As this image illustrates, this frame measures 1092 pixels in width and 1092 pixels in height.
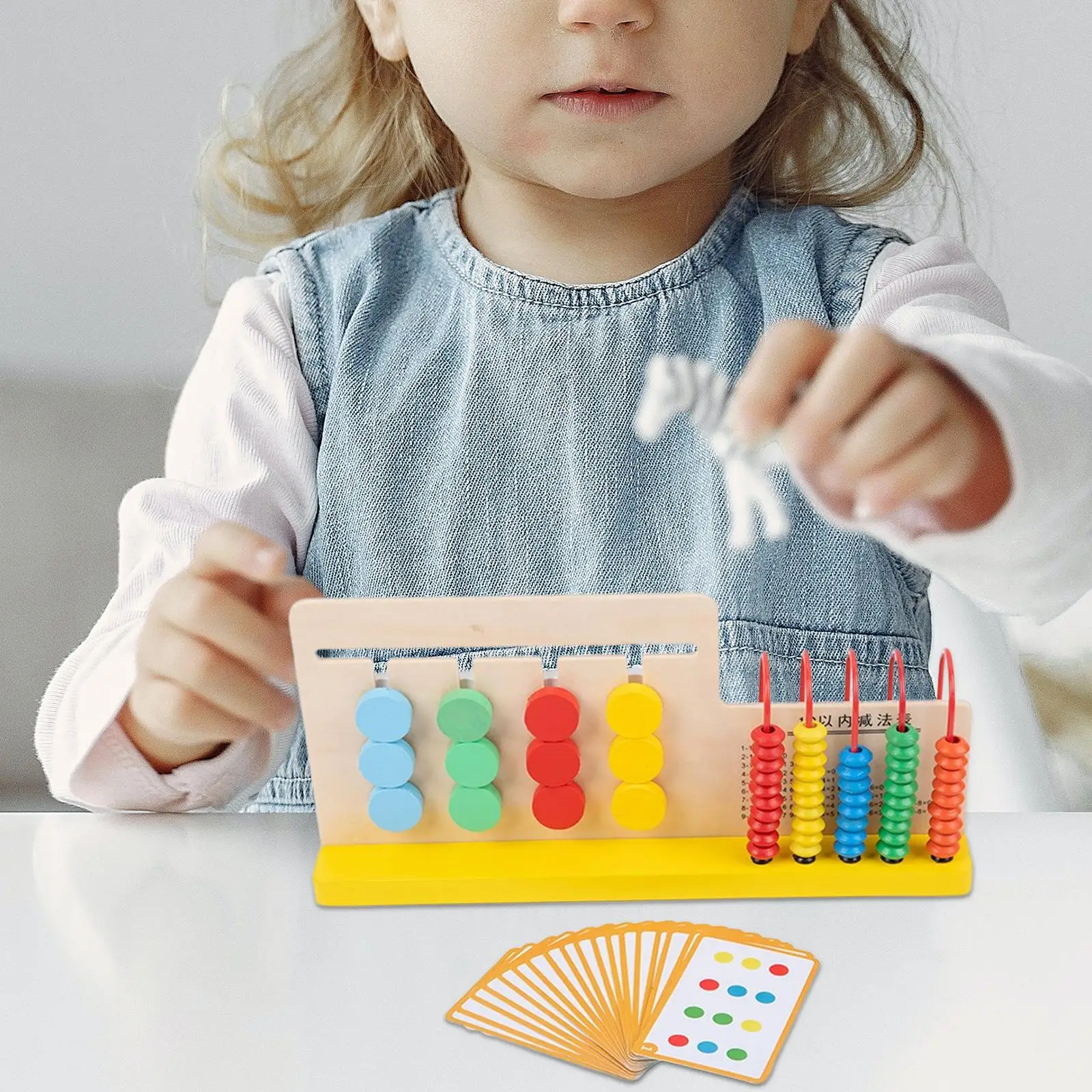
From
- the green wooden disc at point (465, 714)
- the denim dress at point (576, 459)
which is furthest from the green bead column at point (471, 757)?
the denim dress at point (576, 459)

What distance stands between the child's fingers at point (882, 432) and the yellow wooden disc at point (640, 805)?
14 cm

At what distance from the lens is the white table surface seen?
0.41m

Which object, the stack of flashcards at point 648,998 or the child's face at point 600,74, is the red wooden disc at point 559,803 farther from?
the child's face at point 600,74

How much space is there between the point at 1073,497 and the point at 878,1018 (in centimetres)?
23

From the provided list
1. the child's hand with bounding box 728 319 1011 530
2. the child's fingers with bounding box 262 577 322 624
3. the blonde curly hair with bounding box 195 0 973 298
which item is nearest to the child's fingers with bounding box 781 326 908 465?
the child's hand with bounding box 728 319 1011 530

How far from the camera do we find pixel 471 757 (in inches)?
19.8

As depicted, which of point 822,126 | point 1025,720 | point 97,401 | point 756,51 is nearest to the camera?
point 756,51

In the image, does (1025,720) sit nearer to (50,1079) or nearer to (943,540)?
(943,540)

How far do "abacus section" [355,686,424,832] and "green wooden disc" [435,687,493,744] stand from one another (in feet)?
0.04

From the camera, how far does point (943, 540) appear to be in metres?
0.52

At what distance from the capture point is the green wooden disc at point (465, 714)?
0.50 meters

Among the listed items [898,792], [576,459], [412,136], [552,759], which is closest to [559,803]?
[552,759]

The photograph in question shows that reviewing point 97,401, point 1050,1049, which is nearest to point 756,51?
point 1050,1049

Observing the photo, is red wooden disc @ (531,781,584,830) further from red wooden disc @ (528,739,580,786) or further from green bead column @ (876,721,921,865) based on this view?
green bead column @ (876,721,921,865)
